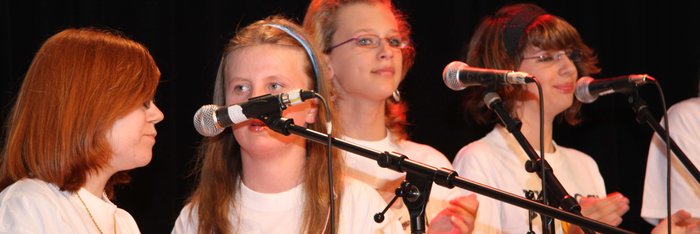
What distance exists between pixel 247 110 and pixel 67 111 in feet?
1.70

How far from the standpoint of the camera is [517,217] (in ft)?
11.3

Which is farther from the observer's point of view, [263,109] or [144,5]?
[144,5]

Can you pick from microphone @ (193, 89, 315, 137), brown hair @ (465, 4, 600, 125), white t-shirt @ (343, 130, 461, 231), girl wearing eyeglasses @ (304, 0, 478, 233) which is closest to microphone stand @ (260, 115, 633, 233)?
microphone @ (193, 89, 315, 137)

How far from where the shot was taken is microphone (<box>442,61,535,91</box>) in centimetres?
257

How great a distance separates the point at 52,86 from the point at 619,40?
2.98 metres

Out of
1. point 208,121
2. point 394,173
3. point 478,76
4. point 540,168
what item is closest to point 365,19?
point 394,173

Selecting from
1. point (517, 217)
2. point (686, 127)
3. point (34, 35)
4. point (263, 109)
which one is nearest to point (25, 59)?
point (34, 35)

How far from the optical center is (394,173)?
3377 mm

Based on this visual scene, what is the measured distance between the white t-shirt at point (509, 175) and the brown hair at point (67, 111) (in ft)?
4.68

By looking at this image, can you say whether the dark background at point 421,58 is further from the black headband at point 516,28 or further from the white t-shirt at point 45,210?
the white t-shirt at point 45,210

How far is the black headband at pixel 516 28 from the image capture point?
3.69m

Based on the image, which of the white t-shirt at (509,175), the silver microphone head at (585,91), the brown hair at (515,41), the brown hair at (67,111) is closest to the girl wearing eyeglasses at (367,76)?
the white t-shirt at (509,175)

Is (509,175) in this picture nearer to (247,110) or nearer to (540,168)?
(540,168)

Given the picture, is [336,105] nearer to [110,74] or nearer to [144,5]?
[144,5]
